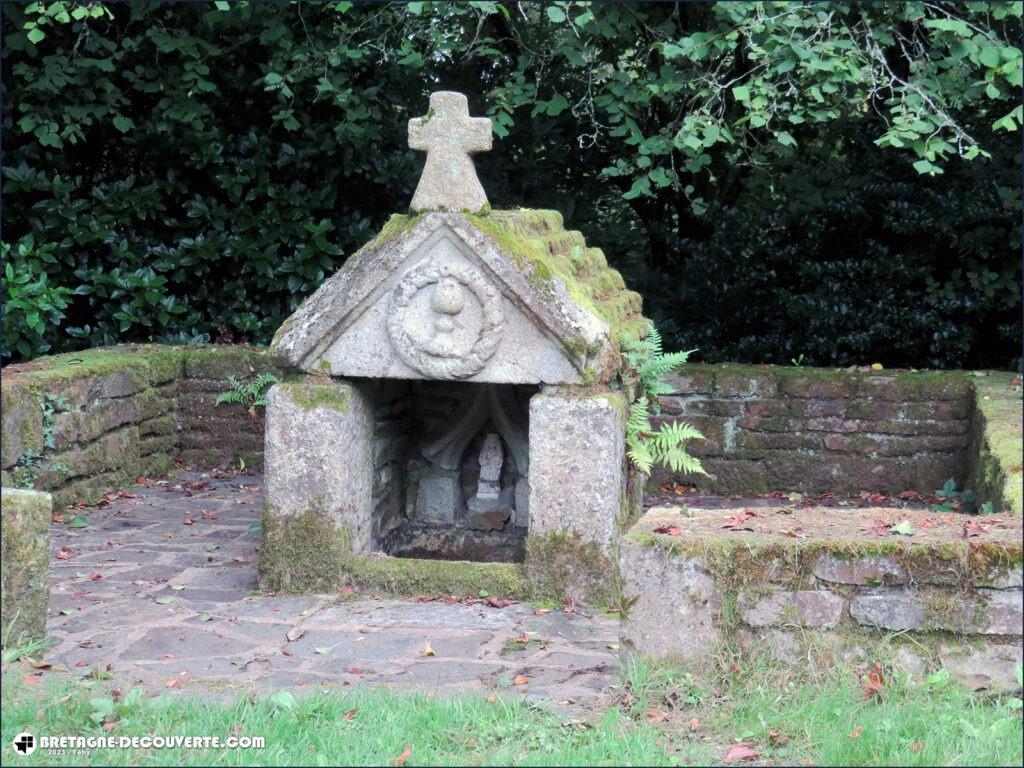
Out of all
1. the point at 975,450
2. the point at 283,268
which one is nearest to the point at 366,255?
the point at 975,450

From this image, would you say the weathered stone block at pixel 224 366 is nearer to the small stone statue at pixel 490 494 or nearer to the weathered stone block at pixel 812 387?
the small stone statue at pixel 490 494

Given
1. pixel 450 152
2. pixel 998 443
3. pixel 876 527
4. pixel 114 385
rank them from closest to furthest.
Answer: pixel 876 527
pixel 450 152
pixel 998 443
pixel 114 385

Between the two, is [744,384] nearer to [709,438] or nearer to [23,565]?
[709,438]

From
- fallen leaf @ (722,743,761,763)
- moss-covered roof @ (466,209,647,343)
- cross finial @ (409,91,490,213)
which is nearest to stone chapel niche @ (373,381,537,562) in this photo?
moss-covered roof @ (466,209,647,343)

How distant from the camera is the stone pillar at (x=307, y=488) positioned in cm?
536

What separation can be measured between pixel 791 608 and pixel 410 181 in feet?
22.0

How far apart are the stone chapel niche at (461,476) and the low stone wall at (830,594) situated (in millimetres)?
2500

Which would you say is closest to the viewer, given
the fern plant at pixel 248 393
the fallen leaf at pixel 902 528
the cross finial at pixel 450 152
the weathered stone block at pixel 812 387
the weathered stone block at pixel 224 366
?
the fallen leaf at pixel 902 528

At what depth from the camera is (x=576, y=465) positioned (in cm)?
520

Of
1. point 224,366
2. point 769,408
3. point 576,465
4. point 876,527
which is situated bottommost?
point 876,527

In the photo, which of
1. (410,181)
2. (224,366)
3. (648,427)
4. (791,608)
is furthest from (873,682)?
(410,181)

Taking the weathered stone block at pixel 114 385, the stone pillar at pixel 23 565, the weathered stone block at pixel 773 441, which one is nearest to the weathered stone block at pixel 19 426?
the weathered stone block at pixel 114 385

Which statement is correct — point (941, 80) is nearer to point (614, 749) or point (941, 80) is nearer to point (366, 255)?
point (366, 255)

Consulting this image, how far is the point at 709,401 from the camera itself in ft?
25.7
